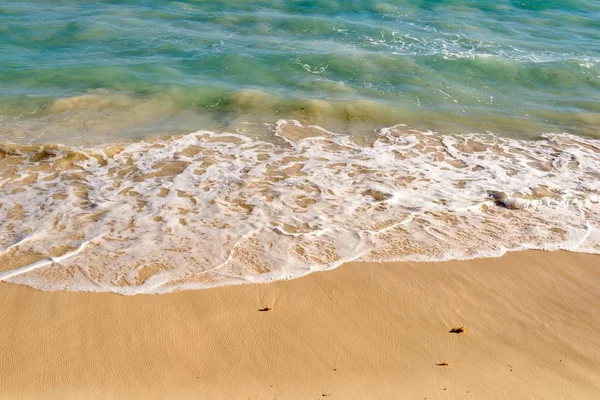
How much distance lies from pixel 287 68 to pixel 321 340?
793 centimetres

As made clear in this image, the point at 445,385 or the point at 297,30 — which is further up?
the point at 297,30

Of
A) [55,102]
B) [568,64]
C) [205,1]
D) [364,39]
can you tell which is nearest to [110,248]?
[55,102]

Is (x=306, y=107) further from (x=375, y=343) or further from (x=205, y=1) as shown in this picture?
(x=205, y=1)

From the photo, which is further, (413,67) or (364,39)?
(364,39)

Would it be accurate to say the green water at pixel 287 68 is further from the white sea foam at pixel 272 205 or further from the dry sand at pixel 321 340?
the dry sand at pixel 321 340

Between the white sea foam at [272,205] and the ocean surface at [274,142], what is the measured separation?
0.09 feet

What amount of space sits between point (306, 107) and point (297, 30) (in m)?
5.11

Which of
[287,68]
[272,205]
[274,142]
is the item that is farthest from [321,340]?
[287,68]

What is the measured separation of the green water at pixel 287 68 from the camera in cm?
867

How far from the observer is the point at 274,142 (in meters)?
7.68

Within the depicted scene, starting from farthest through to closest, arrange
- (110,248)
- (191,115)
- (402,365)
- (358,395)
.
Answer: (191,115)
(110,248)
(402,365)
(358,395)

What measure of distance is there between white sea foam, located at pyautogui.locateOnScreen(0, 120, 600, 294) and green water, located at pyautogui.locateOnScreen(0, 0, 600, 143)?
967 mm

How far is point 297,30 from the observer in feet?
43.8

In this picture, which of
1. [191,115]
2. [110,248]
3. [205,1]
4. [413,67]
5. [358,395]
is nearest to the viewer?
[358,395]
